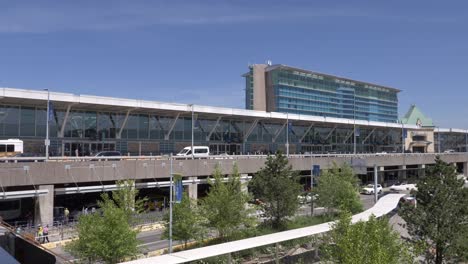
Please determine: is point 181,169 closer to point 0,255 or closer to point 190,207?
point 190,207

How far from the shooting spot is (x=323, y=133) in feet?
278

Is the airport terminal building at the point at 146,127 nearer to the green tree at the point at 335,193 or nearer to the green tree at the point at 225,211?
the green tree at the point at 225,211

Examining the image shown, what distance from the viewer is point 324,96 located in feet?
405

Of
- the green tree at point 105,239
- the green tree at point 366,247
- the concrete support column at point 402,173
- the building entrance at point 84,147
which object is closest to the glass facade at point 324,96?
the concrete support column at point 402,173

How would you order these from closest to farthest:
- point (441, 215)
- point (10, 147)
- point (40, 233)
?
point (441, 215) < point (40, 233) < point (10, 147)

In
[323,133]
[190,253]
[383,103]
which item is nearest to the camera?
[190,253]

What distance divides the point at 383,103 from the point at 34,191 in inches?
5050

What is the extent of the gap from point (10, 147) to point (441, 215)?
3737 cm

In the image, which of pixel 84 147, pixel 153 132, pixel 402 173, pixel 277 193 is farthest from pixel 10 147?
pixel 402 173

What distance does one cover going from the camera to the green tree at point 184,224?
26.7m

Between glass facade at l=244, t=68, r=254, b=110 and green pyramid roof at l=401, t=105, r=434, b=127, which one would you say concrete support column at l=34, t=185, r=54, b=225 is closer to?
glass facade at l=244, t=68, r=254, b=110

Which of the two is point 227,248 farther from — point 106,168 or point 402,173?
point 402,173

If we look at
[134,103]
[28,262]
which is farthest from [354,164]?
[28,262]

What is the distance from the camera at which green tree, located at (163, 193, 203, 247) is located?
26.7m
